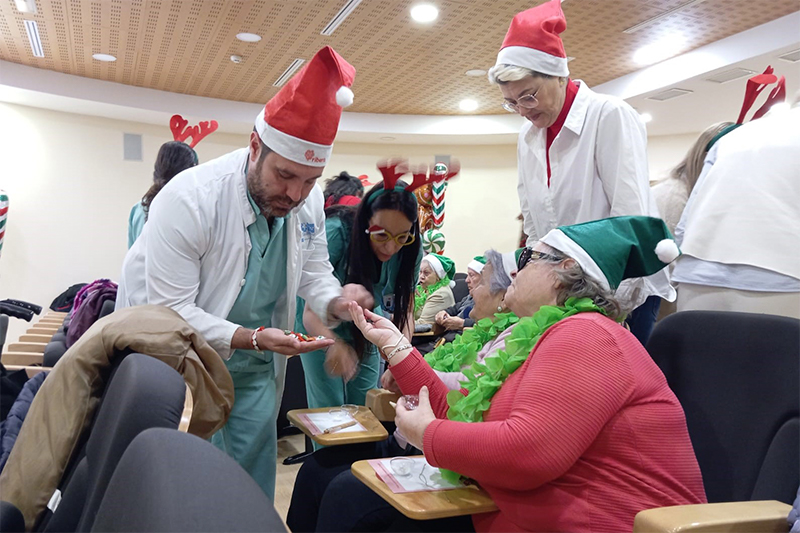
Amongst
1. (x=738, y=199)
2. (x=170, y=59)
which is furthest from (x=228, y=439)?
(x=170, y=59)

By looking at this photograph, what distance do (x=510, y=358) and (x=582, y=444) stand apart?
308 mm

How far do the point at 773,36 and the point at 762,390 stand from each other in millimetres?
4507

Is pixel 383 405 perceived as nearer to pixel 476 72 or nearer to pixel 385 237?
pixel 385 237

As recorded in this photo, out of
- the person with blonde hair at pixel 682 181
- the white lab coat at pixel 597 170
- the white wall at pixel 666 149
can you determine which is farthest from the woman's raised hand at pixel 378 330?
the white wall at pixel 666 149

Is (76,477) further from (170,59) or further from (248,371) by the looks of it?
(170,59)

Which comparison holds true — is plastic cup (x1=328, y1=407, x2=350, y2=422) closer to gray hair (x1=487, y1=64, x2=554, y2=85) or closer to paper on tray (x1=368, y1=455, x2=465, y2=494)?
paper on tray (x1=368, y1=455, x2=465, y2=494)

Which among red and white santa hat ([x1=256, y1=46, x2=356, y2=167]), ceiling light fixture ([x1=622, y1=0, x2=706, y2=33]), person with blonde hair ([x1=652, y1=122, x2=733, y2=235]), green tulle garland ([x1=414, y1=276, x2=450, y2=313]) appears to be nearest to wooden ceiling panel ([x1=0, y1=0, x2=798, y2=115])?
ceiling light fixture ([x1=622, y1=0, x2=706, y2=33])

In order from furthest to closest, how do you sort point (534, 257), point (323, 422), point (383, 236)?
point (383, 236) → point (323, 422) → point (534, 257)

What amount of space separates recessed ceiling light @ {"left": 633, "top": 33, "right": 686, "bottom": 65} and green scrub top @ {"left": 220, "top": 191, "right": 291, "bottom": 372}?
4525 mm

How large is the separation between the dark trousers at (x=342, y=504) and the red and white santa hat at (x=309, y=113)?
3.00 ft

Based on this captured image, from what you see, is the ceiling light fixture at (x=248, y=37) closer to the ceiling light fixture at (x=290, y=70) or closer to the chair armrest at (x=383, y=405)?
the ceiling light fixture at (x=290, y=70)

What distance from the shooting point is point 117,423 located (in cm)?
93

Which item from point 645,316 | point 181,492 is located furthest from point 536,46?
point 181,492

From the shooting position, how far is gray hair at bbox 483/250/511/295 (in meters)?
2.64
